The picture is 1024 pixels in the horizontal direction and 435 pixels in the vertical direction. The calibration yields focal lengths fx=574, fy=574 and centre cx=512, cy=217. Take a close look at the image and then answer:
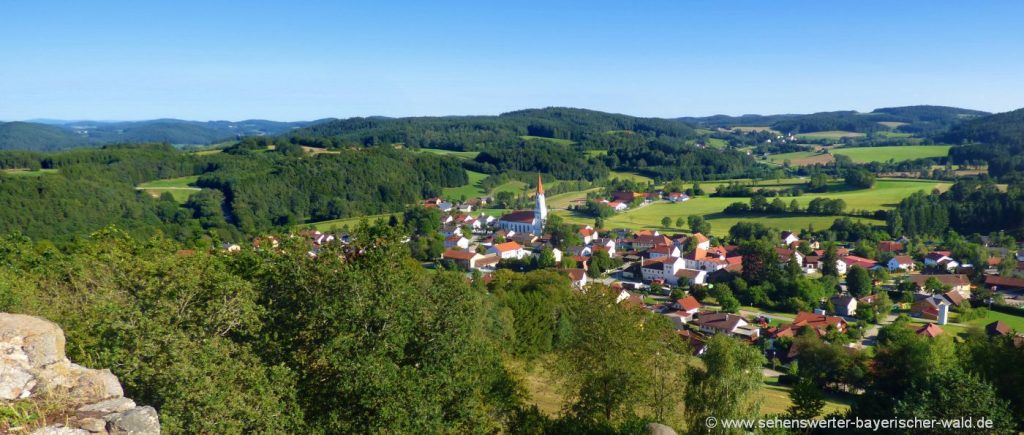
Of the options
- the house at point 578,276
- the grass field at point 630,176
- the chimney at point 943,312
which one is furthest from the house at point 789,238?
the grass field at point 630,176

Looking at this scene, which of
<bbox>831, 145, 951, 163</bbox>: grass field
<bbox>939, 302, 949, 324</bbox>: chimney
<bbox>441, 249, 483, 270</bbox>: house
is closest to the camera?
<bbox>939, 302, 949, 324</bbox>: chimney

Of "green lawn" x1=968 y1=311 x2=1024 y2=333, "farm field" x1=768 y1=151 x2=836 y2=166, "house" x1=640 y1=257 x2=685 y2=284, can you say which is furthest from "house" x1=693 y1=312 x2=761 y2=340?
"farm field" x1=768 y1=151 x2=836 y2=166

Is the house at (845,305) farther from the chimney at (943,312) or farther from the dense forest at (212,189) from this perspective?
the dense forest at (212,189)

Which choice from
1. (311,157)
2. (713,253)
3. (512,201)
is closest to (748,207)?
(713,253)

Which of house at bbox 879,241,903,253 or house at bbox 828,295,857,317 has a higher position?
house at bbox 879,241,903,253

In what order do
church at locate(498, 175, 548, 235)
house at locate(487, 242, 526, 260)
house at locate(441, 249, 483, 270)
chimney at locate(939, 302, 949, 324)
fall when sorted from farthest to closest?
church at locate(498, 175, 548, 235) < house at locate(487, 242, 526, 260) < house at locate(441, 249, 483, 270) < chimney at locate(939, 302, 949, 324)

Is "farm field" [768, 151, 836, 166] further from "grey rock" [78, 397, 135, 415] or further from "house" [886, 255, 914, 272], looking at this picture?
"grey rock" [78, 397, 135, 415]

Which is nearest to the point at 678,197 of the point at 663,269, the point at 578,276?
the point at 663,269
